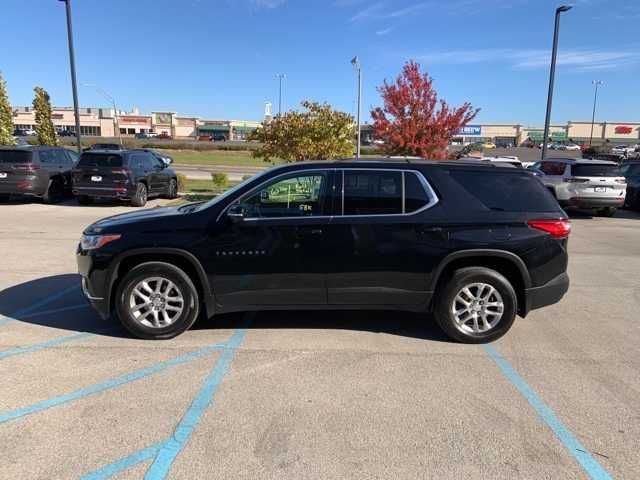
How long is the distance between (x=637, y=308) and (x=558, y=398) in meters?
3.06

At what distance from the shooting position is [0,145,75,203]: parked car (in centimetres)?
1381

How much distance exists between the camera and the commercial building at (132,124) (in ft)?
354

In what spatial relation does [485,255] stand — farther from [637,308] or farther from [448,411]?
[637,308]

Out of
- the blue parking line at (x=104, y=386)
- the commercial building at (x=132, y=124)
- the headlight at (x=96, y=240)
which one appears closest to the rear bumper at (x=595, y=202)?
the blue parking line at (x=104, y=386)

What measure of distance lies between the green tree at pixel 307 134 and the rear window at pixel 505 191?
11.4 m

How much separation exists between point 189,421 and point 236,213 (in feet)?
6.28

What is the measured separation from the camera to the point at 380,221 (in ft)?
15.0

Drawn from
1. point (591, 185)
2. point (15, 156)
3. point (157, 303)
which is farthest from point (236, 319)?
point (591, 185)

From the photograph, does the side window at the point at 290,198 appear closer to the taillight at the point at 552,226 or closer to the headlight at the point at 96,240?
the headlight at the point at 96,240

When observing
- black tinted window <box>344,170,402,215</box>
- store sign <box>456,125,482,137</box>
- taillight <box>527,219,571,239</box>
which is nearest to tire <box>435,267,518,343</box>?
taillight <box>527,219,571,239</box>

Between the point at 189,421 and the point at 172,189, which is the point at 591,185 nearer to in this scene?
the point at 172,189

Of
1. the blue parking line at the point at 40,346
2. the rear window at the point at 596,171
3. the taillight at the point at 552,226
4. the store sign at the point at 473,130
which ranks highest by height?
the store sign at the point at 473,130

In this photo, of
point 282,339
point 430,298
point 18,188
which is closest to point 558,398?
point 430,298

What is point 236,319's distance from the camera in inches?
208
